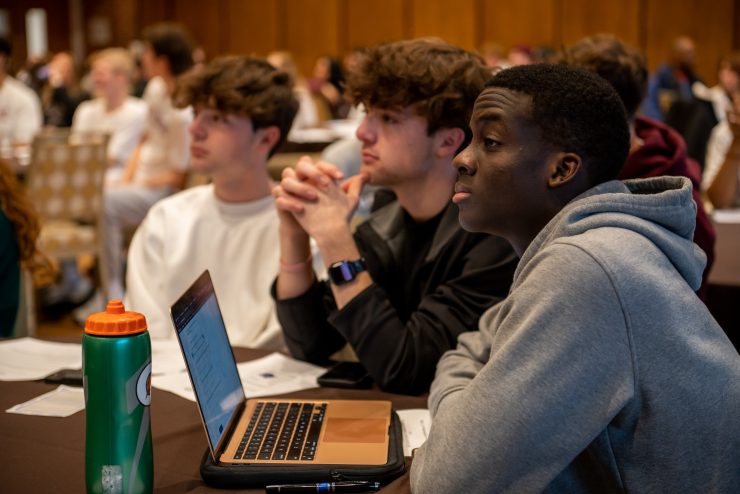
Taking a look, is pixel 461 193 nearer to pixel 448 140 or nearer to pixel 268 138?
pixel 448 140

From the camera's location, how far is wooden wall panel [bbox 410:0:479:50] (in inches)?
507

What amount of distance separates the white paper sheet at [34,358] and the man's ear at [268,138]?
806mm

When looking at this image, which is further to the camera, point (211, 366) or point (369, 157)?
point (369, 157)

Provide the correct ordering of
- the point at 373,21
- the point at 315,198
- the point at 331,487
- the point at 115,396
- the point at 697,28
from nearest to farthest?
the point at 115,396
the point at 331,487
the point at 315,198
the point at 697,28
the point at 373,21

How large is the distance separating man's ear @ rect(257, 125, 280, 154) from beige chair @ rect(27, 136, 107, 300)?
2.85m

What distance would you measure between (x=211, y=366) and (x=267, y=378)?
40cm

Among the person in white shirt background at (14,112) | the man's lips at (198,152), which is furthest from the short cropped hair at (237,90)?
the person in white shirt background at (14,112)

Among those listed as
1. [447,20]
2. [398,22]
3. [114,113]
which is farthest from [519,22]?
[114,113]

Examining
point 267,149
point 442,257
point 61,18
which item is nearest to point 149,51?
point 267,149

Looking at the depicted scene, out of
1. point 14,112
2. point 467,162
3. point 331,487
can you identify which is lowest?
point 14,112

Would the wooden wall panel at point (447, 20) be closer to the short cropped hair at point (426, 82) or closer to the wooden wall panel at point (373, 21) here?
the wooden wall panel at point (373, 21)

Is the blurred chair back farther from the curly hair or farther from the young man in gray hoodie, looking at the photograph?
the young man in gray hoodie

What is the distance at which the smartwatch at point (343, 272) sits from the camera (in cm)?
185

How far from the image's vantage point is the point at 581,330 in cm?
108
